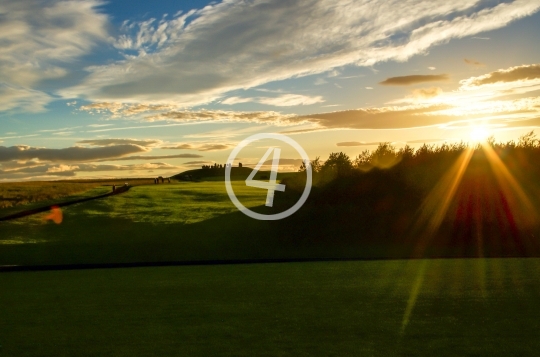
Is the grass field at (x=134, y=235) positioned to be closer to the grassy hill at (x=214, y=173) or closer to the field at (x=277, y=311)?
the field at (x=277, y=311)

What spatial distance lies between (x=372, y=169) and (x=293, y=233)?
17.4 feet

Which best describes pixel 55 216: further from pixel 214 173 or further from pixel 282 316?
pixel 214 173

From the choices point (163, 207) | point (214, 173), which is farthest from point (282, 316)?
point (214, 173)

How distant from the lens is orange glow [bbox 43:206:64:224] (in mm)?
31195

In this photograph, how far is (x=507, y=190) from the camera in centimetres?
2539

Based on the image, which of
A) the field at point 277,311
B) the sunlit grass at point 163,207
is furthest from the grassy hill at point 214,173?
the field at point 277,311

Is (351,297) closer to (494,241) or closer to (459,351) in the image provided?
(459,351)

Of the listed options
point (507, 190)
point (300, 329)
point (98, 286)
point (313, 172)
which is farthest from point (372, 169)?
point (300, 329)

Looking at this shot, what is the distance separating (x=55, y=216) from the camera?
106 ft

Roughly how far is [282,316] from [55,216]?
27.9 m

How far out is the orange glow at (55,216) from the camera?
31195mm

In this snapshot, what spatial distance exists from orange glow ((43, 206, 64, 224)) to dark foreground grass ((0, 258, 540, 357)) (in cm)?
1998

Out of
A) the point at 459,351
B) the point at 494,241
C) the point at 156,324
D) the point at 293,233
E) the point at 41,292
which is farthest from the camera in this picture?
the point at 293,233

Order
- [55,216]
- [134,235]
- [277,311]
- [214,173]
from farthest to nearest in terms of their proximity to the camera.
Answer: [214,173]
[55,216]
[134,235]
[277,311]
